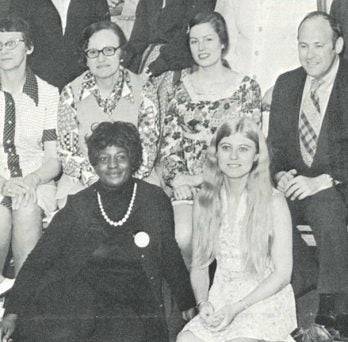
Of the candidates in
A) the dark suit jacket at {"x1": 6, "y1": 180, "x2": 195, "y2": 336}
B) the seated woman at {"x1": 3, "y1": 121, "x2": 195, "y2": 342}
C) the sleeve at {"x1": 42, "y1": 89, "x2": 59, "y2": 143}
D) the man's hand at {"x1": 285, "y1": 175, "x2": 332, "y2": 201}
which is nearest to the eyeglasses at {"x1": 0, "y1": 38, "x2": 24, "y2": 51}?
the sleeve at {"x1": 42, "y1": 89, "x2": 59, "y2": 143}

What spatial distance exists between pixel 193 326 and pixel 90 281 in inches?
13.0

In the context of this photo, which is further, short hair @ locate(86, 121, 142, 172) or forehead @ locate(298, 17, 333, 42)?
forehead @ locate(298, 17, 333, 42)

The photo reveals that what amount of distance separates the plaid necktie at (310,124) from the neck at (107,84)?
587 millimetres

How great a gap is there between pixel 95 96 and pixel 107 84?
0.05m

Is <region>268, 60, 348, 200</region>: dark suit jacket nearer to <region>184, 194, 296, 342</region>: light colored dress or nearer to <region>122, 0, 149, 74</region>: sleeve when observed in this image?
<region>184, 194, 296, 342</region>: light colored dress

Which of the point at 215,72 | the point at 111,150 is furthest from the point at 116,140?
the point at 215,72

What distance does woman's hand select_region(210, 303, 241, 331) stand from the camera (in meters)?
2.09

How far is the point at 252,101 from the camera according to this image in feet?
8.17

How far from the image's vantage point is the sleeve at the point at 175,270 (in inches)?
87.9

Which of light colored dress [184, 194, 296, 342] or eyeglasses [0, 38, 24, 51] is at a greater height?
eyeglasses [0, 38, 24, 51]

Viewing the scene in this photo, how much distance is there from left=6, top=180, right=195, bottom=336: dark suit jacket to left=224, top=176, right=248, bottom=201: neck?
202 mm

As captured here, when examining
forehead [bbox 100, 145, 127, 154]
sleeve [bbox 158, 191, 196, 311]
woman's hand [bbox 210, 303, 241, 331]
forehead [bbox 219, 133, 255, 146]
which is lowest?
woman's hand [bbox 210, 303, 241, 331]

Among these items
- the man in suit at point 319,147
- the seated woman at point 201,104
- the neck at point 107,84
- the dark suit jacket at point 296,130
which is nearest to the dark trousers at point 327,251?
the man in suit at point 319,147

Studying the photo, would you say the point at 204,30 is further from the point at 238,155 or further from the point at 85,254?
the point at 85,254
